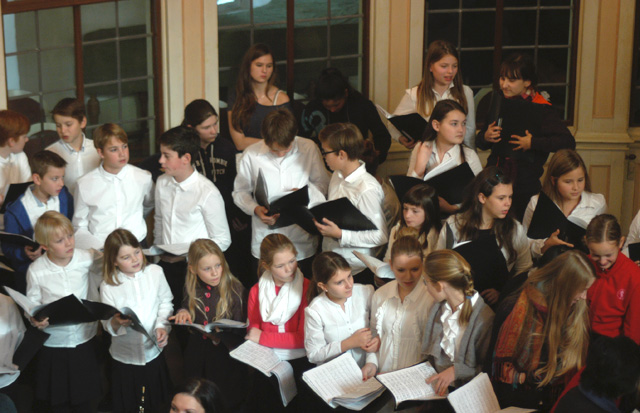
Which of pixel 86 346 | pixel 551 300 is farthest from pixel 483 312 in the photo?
pixel 86 346

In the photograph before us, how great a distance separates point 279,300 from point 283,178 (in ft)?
2.48

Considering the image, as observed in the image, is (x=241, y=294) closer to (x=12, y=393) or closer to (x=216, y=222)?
(x=216, y=222)

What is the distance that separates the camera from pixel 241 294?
12.2ft

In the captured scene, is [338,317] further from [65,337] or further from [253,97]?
[253,97]

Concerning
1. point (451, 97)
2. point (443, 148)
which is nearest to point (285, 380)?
point (443, 148)

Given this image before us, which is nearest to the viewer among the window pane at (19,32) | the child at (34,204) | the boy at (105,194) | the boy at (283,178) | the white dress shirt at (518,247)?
the white dress shirt at (518,247)

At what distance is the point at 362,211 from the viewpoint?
149 inches

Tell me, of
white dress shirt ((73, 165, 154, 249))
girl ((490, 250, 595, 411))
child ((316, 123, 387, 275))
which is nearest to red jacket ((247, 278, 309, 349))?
child ((316, 123, 387, 275))

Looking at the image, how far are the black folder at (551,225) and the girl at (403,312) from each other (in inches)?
22.6

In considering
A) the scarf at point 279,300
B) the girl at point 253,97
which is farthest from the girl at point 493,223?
the girl at point 253,97

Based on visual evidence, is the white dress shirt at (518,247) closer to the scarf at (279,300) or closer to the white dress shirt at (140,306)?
the scarf at (279,300)

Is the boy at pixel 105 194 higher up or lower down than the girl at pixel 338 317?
higher up

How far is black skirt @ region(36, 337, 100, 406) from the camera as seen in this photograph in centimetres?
372

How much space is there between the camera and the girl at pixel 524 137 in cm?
409
